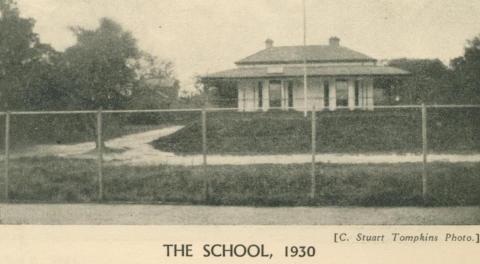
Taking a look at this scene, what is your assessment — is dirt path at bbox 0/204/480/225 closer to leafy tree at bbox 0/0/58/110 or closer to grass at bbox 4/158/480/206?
grass at bbox 4/158/480/206

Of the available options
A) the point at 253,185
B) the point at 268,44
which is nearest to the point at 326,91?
the point at 268,44

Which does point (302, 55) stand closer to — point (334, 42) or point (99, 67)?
point (334, 42)

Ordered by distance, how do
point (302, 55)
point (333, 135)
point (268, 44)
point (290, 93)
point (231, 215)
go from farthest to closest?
point (268, 44) < point (302, 55) < point (290, 93) < point (333, 135) < point (231, 215)

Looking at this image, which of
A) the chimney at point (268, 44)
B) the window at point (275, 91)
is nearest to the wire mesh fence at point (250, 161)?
the window at point (275, 91)

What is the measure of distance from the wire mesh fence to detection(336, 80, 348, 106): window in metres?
5.55

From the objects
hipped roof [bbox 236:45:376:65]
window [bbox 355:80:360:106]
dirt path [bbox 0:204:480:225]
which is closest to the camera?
dirt path [bbox 0:204:480:225]

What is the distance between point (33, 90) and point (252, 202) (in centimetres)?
830

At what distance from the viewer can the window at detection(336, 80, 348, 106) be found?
84.6 feet

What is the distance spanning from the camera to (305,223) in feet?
20.1

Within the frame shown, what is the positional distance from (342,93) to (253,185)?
18481 mm

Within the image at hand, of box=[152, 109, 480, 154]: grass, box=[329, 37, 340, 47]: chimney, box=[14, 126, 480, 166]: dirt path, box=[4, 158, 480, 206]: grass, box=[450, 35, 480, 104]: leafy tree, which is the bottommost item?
box=[4, 158, 480, 206]: grass

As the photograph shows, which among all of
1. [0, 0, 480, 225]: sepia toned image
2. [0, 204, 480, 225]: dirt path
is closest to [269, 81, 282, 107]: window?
[0, 0, 480, 225]: sepia toned image

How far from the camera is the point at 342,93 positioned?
25.9 m

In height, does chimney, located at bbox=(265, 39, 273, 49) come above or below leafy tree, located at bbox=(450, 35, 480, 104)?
above
